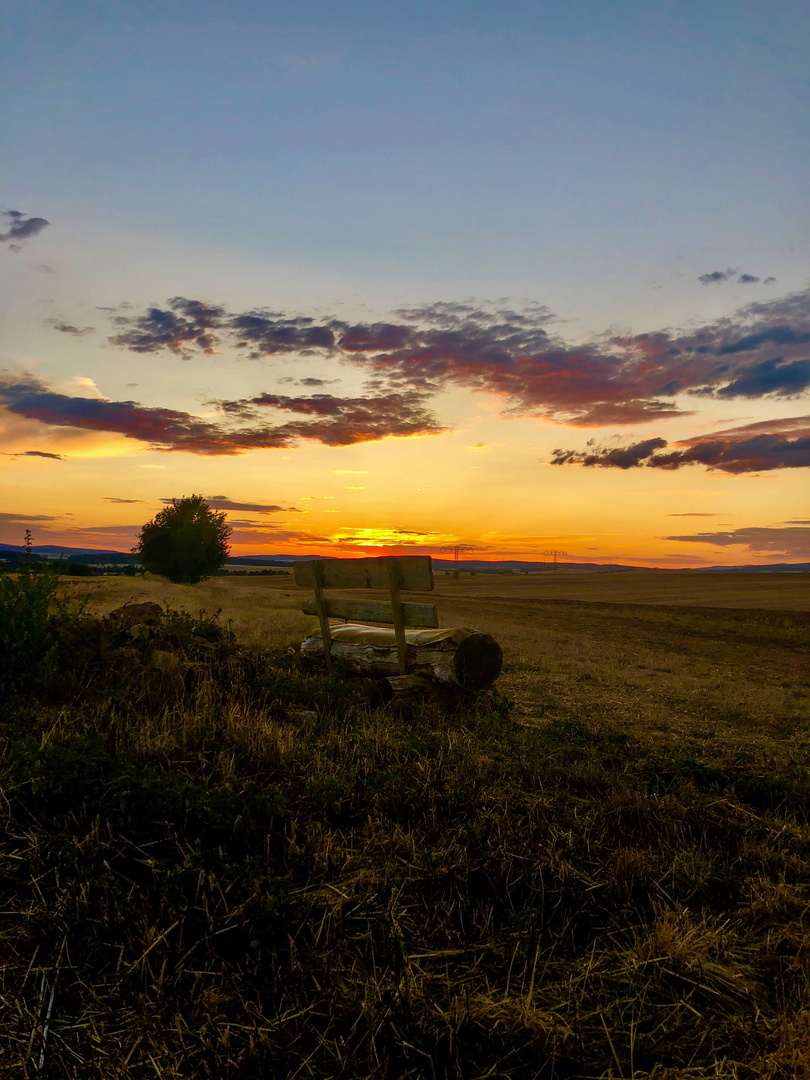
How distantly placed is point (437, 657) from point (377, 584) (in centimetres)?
132

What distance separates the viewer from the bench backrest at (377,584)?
29.7 feet

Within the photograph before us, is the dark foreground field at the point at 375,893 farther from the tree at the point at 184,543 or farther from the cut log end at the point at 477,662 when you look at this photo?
the tree at the point at 184,543

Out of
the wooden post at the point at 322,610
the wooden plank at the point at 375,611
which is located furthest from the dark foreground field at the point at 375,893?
the wooden post at the point at 322,610

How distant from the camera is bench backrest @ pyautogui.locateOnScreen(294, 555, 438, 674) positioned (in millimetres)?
9039

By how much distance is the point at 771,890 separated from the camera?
14.4 ft

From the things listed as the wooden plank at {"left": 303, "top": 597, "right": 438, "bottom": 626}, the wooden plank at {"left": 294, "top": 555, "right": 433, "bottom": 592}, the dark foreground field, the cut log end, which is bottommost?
the dark foreground field

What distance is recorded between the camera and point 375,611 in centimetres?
974

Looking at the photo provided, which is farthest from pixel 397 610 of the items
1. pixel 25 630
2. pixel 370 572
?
pixel 25 630

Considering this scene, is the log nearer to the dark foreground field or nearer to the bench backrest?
the bench backrest

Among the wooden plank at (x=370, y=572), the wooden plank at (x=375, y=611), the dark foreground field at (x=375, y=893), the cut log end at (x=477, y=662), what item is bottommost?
the dark foreground field at (x=375, y=893)

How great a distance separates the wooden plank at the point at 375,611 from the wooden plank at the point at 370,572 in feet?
0.83

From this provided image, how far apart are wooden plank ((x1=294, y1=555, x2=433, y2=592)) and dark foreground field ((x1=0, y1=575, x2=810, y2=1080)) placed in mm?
2026

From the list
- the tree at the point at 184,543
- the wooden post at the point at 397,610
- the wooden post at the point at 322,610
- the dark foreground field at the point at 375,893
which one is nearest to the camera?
the dark foreground field at the point at 375,893

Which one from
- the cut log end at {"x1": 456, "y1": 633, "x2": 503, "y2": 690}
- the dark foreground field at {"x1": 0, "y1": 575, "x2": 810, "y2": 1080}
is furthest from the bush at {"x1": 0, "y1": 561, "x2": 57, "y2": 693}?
the cut log end at {"x1": 456, "y1": 633, "x2": 503, "y2": 690}
